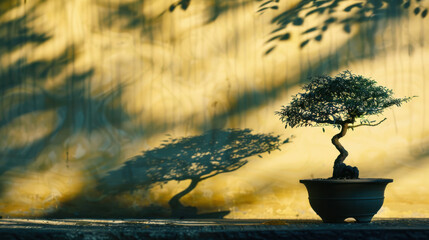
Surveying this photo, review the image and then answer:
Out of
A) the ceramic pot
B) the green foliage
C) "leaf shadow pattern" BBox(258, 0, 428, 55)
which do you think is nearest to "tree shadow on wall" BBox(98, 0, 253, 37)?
"leaf shadow pattern" BBox(258, 0, 428, 55)

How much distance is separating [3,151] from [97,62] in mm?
1081

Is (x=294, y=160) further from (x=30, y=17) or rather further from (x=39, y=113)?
(x=30, y=17)

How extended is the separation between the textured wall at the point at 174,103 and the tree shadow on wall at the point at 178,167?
12mm

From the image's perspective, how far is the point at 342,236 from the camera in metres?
2.77

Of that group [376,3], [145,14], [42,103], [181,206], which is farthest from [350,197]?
[42,103]

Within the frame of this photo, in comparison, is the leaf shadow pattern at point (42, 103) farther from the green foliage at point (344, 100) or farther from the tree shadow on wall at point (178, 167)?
the green foliage at point (344, 100)

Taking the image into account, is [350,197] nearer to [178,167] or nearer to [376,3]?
[178,167]

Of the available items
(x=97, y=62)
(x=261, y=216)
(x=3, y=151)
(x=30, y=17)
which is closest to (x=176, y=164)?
(x=261, y=216)

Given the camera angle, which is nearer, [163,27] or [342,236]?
[342,236]

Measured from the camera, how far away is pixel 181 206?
4168 mm

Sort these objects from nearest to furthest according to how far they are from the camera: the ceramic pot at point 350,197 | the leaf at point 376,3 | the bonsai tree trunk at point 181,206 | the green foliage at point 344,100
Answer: the ceramic pot at point 350,197 → the green foliage at point 344,100 → the bonsai tree trunk at point 181,206 → the leaf at point 376,3

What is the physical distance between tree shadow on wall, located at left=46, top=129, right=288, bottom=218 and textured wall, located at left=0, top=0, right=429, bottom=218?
0.04 ft

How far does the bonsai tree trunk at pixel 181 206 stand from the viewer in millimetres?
4156

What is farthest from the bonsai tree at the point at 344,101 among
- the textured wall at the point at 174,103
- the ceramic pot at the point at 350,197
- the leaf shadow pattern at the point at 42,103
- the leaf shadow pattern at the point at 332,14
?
the leaf shadow pattern at the point at 42,103
